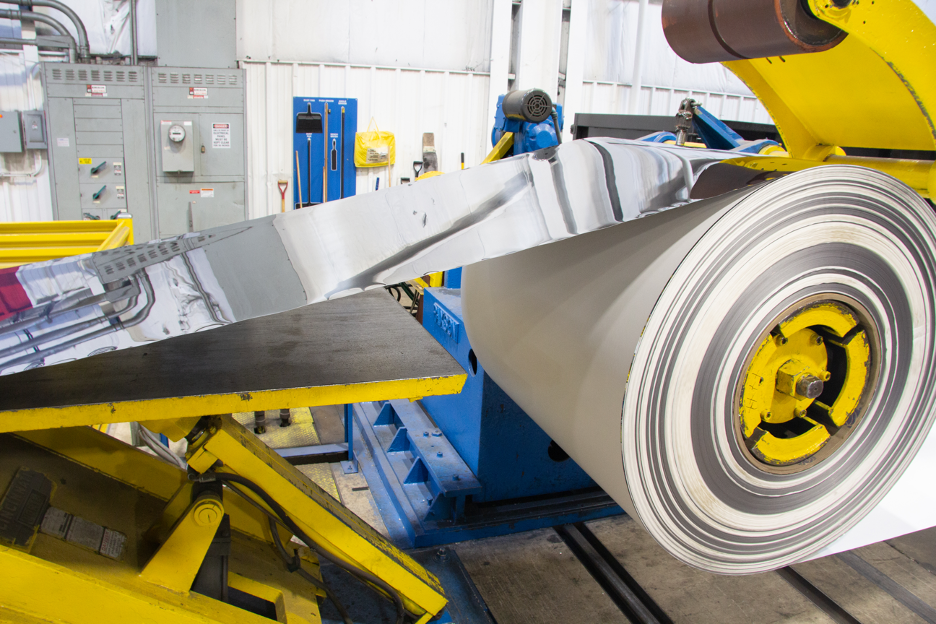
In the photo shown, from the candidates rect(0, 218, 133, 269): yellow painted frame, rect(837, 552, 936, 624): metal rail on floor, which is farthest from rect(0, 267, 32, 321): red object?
rect(837, 552, 936, 624): metal rail on floor

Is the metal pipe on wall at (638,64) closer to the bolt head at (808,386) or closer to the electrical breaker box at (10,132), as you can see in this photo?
the electrical breaker box at (10,132)

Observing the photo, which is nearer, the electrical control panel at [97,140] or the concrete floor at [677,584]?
Answer: the concrete floor at [677,584]

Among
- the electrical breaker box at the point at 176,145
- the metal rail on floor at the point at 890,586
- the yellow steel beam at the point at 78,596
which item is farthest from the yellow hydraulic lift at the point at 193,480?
the electrical breaker box at the point at 176,145

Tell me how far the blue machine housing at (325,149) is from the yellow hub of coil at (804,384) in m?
4.99

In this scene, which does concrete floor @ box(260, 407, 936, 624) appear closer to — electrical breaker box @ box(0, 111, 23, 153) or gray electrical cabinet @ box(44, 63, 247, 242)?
gray electrical cabinet @ box(44, 63, 247, 242)

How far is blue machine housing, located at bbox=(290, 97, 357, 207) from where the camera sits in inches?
225

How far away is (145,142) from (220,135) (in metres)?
0.54

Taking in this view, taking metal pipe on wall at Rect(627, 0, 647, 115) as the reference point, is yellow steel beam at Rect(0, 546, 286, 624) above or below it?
below

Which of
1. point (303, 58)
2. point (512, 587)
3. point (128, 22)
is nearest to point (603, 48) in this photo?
point (303, 58)

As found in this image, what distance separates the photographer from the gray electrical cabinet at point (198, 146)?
458 centimetres

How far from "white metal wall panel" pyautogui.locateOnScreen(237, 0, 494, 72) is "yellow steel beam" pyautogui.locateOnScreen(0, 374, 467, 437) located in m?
5.35

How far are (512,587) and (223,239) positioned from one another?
156 cm

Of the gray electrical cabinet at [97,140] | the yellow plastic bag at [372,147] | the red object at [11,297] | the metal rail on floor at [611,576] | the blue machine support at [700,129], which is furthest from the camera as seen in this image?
the yellow plastic bag at [372,147]

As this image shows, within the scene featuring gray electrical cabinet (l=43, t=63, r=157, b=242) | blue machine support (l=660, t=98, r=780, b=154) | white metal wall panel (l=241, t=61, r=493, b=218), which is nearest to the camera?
blue machine support (l=660, t=98, r=780, b=154)
